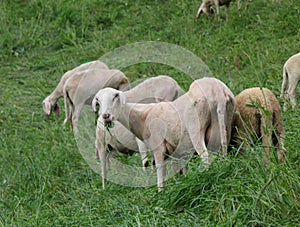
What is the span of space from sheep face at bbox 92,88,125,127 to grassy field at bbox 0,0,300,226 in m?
0.71

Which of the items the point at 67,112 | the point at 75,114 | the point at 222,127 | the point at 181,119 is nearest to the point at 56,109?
the point at 67,112

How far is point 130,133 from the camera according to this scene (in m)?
8.35

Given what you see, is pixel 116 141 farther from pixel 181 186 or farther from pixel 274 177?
pixel 274 177

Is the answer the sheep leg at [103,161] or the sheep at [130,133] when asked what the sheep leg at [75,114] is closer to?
the sheep at [130,133]

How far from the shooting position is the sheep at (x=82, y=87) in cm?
1170

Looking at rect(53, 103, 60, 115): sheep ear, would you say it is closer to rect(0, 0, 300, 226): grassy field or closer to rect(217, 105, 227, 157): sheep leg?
Result: rect(0, 0, 300, 226): grassy field

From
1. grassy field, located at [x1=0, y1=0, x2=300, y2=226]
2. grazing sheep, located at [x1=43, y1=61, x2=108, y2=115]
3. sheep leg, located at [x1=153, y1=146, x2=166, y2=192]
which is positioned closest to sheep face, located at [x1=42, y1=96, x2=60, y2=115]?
grazing sheep, located at [x1=43, y1=61, x2=108, y2=115]

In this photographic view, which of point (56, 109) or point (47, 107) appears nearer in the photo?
point (47, 107)

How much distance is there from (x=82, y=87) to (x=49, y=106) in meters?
1.10

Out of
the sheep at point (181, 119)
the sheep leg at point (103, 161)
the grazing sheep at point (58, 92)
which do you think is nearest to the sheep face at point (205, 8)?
the grazing sheep at point (58, 92)

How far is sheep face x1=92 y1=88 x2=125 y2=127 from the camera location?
7148 mm

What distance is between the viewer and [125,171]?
8352 millimetres

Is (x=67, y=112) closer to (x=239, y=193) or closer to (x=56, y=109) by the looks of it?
(x=56, y=109)

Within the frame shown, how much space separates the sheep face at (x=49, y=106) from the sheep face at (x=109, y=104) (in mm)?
5532
